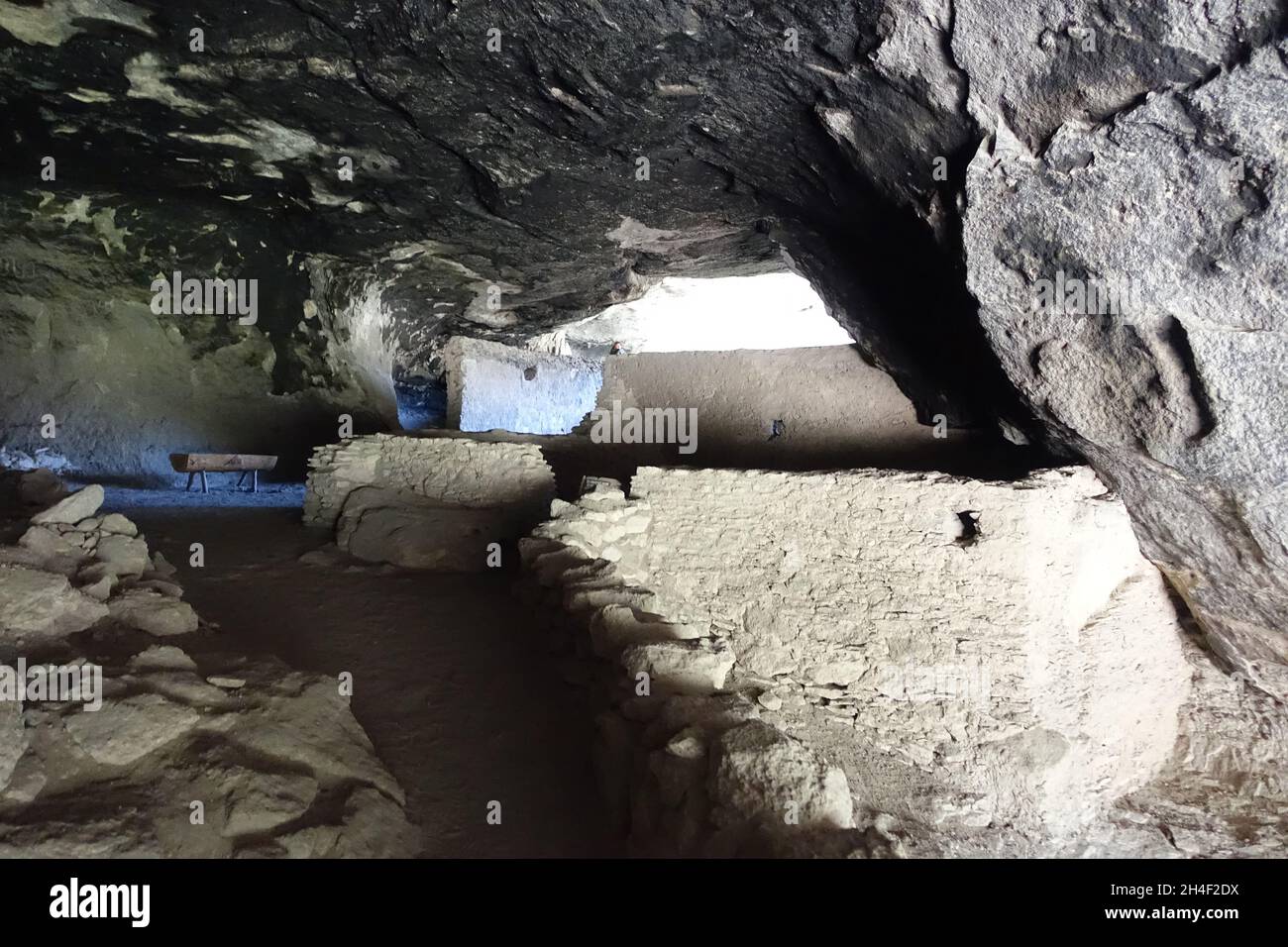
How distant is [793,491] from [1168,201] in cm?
250

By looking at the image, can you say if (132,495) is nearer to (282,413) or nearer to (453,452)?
(282,413)

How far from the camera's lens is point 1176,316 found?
416 centimetres

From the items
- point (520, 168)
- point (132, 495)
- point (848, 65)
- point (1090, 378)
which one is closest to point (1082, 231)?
point (1090, 378)

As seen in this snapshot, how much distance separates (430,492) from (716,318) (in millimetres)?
6988

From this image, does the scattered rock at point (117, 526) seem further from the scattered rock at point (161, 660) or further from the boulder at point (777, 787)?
the boulder at point (777, 787)

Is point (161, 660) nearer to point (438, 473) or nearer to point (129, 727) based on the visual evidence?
point (129, 727)

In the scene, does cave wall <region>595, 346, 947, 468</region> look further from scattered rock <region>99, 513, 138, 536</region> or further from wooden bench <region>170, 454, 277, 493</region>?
wooden bench <region>170, 454, 277, 493</region>

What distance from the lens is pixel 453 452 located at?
534cm

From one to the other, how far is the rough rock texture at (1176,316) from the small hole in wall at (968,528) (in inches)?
49.7

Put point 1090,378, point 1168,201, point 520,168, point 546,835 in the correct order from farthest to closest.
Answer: point 520,168, point 1090,378, point 1168,201, point 546,835

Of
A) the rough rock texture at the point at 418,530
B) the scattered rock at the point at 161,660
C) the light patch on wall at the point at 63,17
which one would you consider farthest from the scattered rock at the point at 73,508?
the light patch on wall at the point at 63,17

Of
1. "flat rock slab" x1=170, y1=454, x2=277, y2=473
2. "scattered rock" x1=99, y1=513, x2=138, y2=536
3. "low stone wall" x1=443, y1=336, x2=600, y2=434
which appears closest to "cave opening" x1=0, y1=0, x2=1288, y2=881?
"scattered rock" x1=99, y1=513, x2=138, y2=536

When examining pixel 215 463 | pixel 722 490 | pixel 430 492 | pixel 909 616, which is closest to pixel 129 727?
pixel 722 490

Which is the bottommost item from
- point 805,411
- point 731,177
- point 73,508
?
point 73,508
